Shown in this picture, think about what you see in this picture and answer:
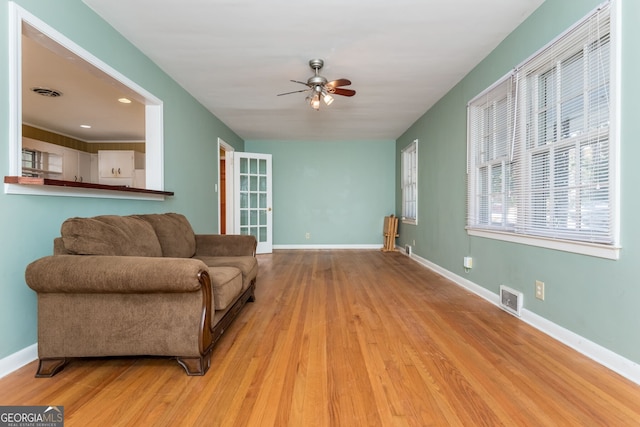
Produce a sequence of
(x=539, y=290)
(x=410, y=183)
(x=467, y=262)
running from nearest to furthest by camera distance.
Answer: (x=539, y=290) → (x=467, y=262) → (x=410, y=183)

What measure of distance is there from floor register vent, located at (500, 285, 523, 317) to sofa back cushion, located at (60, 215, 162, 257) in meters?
2.90

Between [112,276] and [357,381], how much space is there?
4.44 feet

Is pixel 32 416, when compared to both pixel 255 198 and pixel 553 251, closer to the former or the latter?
pixel 553 251

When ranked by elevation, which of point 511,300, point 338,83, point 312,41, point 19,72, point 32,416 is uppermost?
point 312,41

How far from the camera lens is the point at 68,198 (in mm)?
2062

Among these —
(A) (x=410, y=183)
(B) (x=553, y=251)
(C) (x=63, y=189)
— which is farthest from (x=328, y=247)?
(C) (x=63, y=189)

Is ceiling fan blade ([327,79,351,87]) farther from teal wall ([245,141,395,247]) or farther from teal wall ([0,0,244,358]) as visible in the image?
teal wall ([245,141,395,247])

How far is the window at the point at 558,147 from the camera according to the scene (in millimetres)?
1759

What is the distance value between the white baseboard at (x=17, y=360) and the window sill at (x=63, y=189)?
920mm

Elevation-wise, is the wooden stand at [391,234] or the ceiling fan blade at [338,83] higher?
the ceiling fan blade at [338,83]

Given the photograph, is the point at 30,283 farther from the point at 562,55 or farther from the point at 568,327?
the point at 562,55

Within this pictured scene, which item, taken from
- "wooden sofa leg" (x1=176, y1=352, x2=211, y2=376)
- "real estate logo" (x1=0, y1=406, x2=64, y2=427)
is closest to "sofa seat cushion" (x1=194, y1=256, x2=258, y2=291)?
"wooden sofa leg" (x1=176, y1=352, x2=211, y2=376)

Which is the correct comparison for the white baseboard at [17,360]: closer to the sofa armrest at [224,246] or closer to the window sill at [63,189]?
the window sill at [63,189]

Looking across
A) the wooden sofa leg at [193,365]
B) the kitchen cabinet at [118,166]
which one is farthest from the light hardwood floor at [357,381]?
the kitchen cabinet at [118,166]
